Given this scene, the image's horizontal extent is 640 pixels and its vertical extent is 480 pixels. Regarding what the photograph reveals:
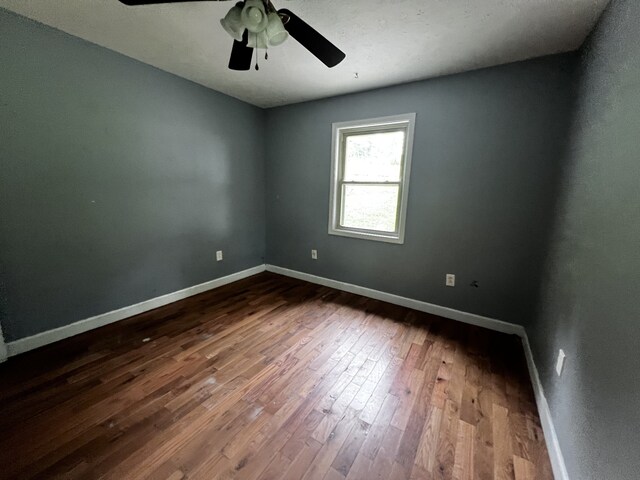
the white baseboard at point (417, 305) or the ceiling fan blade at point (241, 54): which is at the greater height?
the ceiling fan blade at point (241, 54)

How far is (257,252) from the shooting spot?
3828 millimetres

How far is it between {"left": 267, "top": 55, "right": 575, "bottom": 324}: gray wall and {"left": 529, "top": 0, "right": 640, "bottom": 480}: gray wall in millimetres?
440

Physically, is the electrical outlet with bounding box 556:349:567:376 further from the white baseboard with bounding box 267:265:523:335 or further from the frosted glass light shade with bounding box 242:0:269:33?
the frosted glass light shade with bounding box 242:0:269:33

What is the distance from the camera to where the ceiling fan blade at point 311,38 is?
1271mm

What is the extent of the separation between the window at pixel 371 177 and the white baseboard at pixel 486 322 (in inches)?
26.9

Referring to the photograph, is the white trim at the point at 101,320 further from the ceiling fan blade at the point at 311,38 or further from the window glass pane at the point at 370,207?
the ceiling fan blade at the point at 311,38

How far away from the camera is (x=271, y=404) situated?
1503mm

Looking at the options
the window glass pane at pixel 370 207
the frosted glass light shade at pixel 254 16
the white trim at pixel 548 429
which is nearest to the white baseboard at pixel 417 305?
the white trim at pixel 548 429

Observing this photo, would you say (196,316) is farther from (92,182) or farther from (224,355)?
(92,182)

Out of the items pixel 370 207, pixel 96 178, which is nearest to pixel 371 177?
pixel 370 207

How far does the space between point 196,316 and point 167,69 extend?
2.42m

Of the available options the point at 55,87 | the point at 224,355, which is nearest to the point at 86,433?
the point at 224,355

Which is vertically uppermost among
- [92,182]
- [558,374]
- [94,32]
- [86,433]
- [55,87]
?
[94,32]

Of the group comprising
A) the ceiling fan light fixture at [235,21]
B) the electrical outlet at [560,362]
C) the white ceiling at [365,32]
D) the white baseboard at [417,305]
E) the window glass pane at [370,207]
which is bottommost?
the white baseboard at [417,305]
